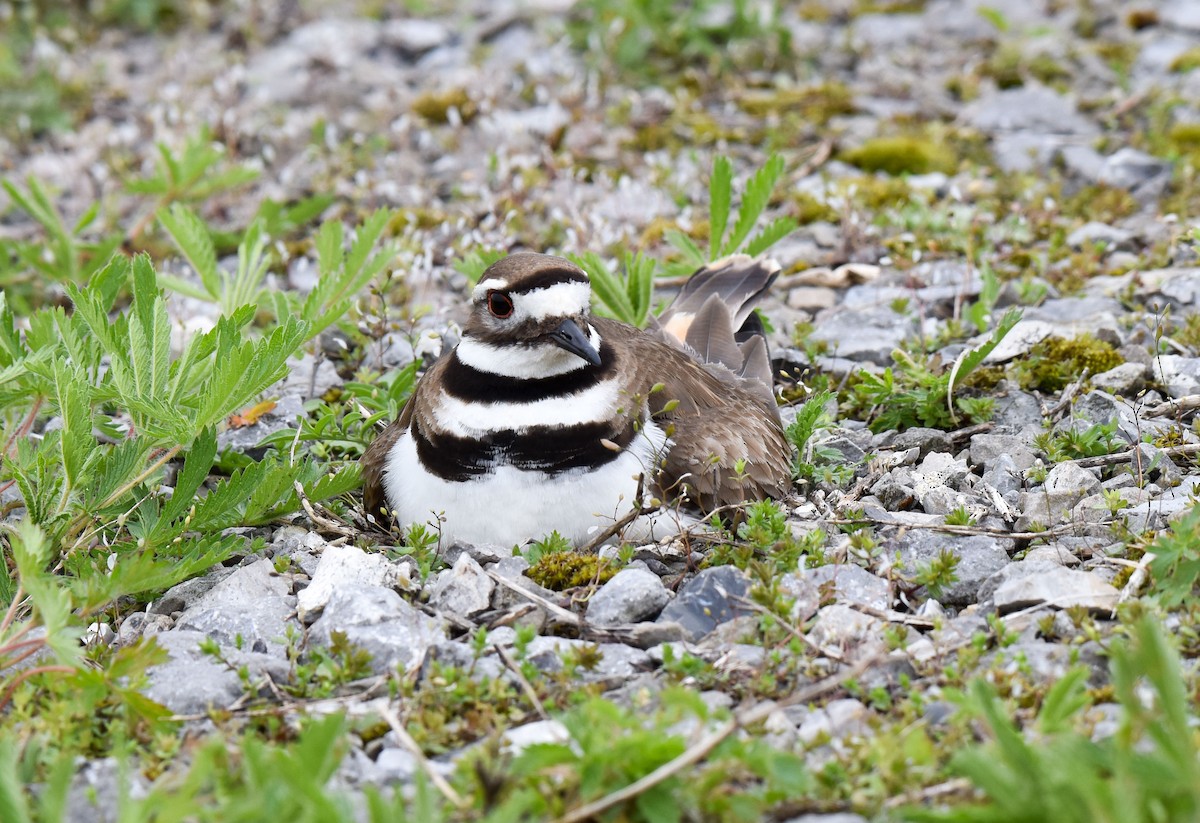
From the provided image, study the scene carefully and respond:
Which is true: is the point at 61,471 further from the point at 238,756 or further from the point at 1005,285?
the point at 1005,285

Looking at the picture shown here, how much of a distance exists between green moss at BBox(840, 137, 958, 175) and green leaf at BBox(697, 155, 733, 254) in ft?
8.04

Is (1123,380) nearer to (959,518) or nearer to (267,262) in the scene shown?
(959,518)

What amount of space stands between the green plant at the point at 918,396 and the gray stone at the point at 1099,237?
2005mm

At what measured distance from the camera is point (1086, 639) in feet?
12.9

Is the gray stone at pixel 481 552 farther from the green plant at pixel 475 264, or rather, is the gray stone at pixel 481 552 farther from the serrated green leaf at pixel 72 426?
the green plant at pixel 475 264

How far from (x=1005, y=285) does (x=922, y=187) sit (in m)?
1.43

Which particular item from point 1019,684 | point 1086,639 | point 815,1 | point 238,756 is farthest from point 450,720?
point 815,1

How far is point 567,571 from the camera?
4.59 meters

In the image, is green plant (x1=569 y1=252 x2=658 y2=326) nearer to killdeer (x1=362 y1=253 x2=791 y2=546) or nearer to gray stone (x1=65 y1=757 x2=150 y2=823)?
killdeer (x1=362 y1=253 x2=791 y2=546)

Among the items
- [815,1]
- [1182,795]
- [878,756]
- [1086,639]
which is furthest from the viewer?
[815,1]

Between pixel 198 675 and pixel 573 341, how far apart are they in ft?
5.66

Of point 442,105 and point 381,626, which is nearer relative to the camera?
point 381,626

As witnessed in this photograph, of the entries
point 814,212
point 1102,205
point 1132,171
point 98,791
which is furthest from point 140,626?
point 1132,171

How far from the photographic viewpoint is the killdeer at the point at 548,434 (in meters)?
4.80
